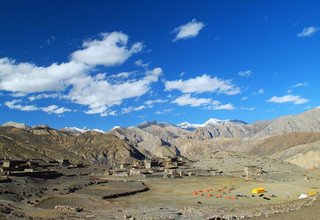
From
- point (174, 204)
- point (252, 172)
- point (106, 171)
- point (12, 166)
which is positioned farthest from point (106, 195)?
point (252, 172)

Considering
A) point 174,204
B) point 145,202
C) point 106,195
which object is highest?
point 106,195

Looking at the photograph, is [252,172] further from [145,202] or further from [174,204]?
[174,204]

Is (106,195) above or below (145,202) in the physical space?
above

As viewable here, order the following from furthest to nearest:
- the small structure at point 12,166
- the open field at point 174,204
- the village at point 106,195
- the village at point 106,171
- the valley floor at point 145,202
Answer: the small structure at point 12,166 → the village at point 106,171 → the village at point 106,195 → the open field at point 174,204 → the valley floor at point 145,202

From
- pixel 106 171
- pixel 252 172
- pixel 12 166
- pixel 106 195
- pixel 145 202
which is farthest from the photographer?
pixel 106 171

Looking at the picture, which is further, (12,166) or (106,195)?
(12,166)

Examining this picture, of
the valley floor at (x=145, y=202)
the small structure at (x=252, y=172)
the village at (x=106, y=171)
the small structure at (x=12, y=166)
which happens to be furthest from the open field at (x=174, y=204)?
the small structure at (x=252, y=172)

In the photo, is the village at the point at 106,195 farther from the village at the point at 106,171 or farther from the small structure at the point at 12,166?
the village at the point at 106,171

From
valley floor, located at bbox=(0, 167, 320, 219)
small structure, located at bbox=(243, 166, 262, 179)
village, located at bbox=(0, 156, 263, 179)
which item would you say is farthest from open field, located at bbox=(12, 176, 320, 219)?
small structure, located at bbox=(243, 166, 262, 179)

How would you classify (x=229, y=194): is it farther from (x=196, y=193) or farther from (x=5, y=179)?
(x=5, y=179)

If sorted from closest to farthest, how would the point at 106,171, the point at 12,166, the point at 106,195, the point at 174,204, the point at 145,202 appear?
the point at 174,204
the point at 145,202
the point at 106,195
the point at 12,166
the point at 106,171

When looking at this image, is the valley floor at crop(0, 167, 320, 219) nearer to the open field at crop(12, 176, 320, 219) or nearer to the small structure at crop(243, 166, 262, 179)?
the open field at crop(12, 176, 320, 219)

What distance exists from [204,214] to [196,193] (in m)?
31.0

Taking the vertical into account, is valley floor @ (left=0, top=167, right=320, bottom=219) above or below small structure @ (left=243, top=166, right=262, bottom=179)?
below
